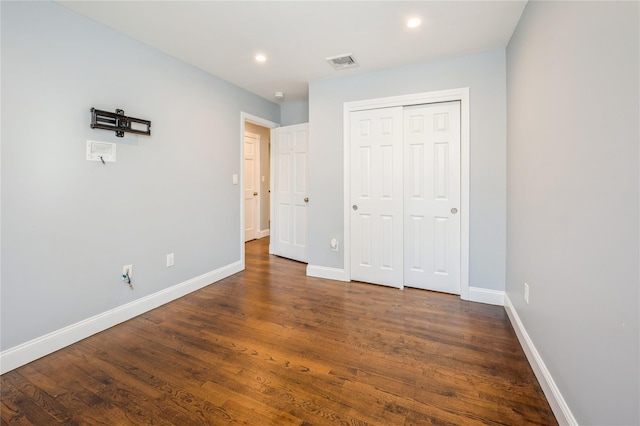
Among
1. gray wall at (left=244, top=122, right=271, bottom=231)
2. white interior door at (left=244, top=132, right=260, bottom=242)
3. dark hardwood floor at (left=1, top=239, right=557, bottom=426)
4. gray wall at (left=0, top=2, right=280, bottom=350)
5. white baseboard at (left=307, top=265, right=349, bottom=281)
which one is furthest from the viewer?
gray wall at (left=244, top=122, right=271, bottom=231)

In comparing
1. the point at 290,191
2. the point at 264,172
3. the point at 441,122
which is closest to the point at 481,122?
the point at 441,122

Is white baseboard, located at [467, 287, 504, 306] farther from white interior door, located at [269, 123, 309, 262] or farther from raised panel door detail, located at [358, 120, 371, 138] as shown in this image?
white interior door, located at [269, 123, 309, 262]

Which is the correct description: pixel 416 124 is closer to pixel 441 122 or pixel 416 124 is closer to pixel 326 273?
pixel 441 122

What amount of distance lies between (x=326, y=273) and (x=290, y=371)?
183 cm

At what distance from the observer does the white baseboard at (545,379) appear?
133cm

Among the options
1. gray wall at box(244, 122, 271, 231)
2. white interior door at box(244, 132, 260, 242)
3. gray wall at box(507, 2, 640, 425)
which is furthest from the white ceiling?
gray wall at box(244, 122, 271, 231)

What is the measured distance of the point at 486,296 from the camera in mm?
2844

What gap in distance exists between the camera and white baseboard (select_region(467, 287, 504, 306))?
9.15 feet

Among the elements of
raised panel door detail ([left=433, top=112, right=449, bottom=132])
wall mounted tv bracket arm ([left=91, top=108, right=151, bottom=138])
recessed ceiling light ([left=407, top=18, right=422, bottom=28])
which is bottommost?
wall mounted tv bracket arm ([left=91, top=108, right=151, bottom=138])

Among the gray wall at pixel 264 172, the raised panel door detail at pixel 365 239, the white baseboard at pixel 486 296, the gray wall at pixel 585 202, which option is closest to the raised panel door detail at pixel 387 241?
the raised panel door detail at pixel 365 239

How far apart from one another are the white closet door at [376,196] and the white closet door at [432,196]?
108 millimetres

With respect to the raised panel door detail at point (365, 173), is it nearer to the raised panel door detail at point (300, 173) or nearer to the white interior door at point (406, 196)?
the white interior door at point (406, 196)

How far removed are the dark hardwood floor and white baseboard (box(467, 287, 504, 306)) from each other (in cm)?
11

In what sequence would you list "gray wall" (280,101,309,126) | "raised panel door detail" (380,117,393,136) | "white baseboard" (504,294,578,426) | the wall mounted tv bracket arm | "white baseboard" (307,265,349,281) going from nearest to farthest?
"white baseboard" (504,294,578,426), the wall mounted tv bracket arm, "raised panel door detail" (380,117,393,136), "white baseboard" (307,265,349,281), "gray wall" (280,101,309,126)
